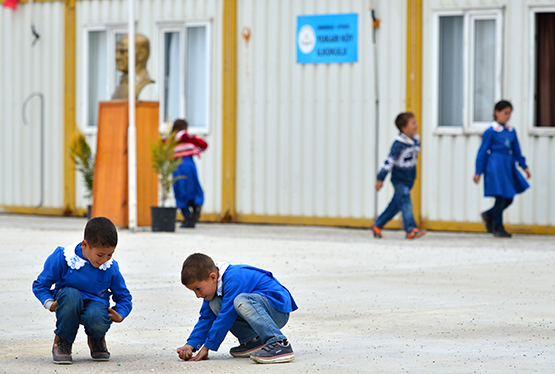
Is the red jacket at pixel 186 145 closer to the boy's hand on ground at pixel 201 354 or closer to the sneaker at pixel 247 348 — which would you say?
the sneaker at pixel 247 348

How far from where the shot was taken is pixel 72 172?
18422 millimetres

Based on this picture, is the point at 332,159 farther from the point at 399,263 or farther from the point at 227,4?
the point at 399,263

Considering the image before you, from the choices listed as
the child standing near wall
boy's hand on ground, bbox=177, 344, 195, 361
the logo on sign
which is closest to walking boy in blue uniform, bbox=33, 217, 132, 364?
boy's hand on ground, bbox=177, 344, 195, 361

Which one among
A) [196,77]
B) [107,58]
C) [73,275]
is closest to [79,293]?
[73,275]

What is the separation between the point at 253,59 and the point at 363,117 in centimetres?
224

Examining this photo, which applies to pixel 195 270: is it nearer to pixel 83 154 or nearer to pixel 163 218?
pixel 163 218

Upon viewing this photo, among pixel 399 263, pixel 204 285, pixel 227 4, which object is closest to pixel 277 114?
pixel 227 4

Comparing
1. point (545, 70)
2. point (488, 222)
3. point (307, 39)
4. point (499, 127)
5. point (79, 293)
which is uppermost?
point (307, 39)

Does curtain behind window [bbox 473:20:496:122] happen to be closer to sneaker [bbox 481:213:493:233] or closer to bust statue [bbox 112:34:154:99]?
sneaker [bbox 481:213:493:233]

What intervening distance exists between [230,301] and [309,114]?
10999mm

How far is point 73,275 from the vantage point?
5426mm

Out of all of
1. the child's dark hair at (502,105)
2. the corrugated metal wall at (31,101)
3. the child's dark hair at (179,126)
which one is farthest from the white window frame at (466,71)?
the corrugated metal wall at (31,101)

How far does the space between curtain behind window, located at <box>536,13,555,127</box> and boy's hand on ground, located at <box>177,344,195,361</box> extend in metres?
10.4

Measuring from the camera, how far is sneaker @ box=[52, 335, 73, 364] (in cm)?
534
